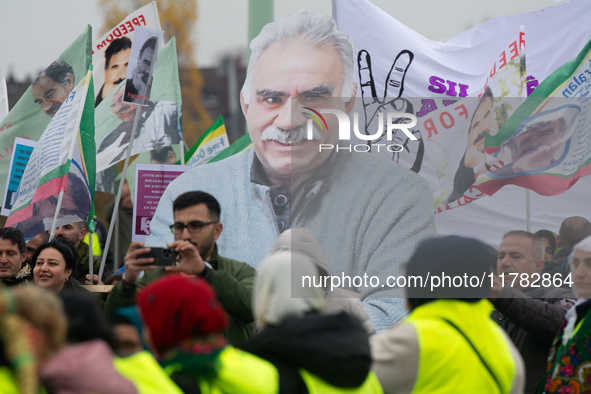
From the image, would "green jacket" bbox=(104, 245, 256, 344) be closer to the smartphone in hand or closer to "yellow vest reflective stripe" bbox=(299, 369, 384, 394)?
the smartphone in hand

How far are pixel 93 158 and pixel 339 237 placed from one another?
2512mm

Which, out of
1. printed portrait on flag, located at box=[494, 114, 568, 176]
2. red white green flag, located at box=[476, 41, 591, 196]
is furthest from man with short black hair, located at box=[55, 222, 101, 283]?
printed portrait on flag, located at box=[494, 114, 568, 176]

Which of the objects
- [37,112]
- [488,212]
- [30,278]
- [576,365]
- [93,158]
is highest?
[37,112]

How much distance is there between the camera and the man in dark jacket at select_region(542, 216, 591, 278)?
496cm

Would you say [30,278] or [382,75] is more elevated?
[382,75]

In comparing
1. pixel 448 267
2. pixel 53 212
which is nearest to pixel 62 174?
pixel 53 212

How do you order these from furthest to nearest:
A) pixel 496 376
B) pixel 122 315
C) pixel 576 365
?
A: pixel 576 365 < pixel 496 376 < pixel 122 315

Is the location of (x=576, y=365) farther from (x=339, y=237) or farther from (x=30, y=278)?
(x=30, y=278)

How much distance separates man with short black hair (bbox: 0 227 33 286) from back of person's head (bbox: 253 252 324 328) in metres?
3.02

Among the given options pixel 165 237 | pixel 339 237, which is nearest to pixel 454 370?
pixel 339 237

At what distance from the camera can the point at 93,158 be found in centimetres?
614

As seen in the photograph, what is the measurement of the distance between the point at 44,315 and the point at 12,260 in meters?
3.39

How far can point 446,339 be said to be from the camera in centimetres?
274

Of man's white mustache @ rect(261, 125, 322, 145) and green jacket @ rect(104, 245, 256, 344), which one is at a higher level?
man's white mustache @ rect(261, 125, 322, 145)
